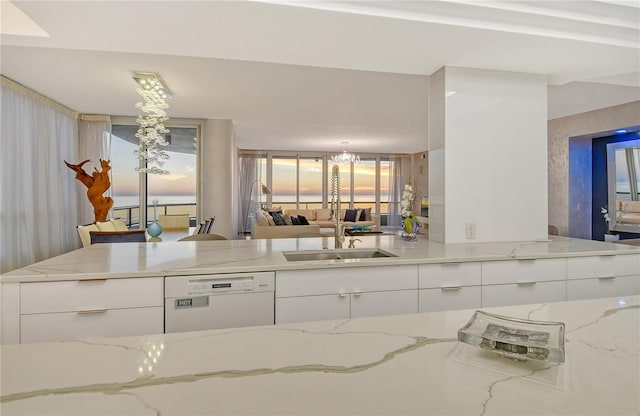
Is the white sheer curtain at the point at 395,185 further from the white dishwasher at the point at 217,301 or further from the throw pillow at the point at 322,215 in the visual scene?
the white dishwasher at the point at 217,301

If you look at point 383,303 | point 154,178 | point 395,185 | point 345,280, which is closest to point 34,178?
point 154,178

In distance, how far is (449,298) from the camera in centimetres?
190

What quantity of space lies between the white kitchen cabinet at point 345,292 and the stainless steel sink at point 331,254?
11.7 inches

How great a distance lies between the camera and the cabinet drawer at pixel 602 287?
2092 millimetres

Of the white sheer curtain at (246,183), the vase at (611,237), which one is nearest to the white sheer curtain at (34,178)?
the white sheer curtain at (246,183)

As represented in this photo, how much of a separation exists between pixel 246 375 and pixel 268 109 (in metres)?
4.83

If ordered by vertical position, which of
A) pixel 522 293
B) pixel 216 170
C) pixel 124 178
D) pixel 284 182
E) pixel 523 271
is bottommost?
pixel 522 293

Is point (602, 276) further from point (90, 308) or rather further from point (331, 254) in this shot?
point (90, 308)

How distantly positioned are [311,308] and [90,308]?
0.98m

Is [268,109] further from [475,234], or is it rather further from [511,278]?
[511,278]

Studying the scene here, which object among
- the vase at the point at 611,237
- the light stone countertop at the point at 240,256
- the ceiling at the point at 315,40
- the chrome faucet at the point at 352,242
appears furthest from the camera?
the vase at the point at 611,237

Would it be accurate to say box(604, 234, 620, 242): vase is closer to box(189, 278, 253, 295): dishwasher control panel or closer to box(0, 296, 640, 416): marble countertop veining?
box(0, 296, 640, 416): marble countertop veining

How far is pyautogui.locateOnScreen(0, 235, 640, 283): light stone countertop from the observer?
1.55 m

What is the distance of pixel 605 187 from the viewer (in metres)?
5.23
